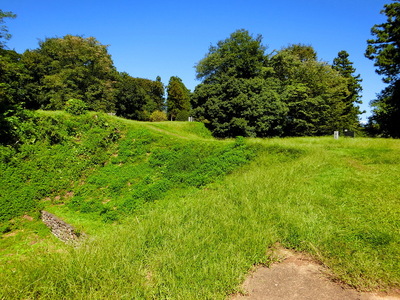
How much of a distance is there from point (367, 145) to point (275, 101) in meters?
12.5

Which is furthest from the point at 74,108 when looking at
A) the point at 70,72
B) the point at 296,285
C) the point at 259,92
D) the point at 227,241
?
the point at 259,92

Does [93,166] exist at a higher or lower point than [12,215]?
higher

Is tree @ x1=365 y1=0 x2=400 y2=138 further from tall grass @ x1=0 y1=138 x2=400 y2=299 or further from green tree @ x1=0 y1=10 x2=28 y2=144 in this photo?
green tree @ x1=0 y1=10 x2=28 y2=144

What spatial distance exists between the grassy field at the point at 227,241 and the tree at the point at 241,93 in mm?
15305

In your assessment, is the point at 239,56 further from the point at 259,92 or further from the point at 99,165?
the point at 99,165

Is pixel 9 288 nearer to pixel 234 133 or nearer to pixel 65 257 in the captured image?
pixel 65 257

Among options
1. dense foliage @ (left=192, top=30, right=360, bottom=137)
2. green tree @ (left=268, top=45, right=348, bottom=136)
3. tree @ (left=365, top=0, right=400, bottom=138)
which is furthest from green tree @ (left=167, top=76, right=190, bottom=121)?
tree @ (left=365, top=0, right=400, bottom=138)

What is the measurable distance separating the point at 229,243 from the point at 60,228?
257 inches

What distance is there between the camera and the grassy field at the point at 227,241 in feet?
12.1

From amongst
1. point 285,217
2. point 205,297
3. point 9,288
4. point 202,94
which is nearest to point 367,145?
point 285,217

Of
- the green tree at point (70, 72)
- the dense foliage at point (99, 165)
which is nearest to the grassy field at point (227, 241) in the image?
the dense foliage at point (99, 165)

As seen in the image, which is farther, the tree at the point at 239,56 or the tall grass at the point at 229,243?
the tree at the point at 239,56

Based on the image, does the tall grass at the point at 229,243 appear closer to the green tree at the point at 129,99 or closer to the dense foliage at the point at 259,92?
the dense foliage at the point at 259,92

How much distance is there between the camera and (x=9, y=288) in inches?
140
